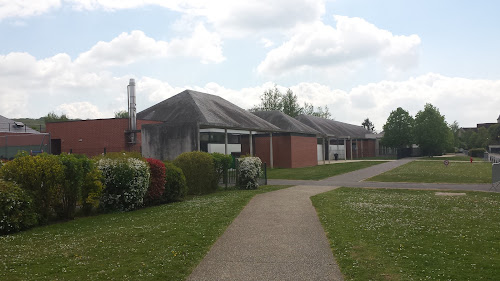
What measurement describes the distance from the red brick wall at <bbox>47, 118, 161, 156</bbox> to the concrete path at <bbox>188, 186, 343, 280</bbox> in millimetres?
23187

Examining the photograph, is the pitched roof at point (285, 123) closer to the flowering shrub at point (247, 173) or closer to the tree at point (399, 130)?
the flowering shrub at point (247, 173)

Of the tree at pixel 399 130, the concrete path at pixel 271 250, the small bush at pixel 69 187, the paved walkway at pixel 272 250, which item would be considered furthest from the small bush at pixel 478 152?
the small bush at pixel 69 187

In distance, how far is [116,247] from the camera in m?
7.96

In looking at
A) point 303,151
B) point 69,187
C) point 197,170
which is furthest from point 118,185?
point 303,151

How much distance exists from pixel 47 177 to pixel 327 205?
842 cm

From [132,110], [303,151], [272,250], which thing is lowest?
[272,250]

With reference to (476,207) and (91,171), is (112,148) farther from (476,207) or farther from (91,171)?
(476,207)

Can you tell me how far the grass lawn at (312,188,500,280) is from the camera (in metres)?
6.39

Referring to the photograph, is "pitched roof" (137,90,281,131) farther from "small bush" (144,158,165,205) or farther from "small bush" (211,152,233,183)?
"small bush" (144,158,165,205)

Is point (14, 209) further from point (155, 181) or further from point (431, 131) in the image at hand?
point (431, 131)

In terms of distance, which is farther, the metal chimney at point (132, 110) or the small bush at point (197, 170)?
the metal chimney at point (132, 110)

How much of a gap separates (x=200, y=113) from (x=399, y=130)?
48.0 metres

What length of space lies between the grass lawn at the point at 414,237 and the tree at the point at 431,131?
5524 cm

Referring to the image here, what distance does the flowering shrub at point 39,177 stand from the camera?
10836 mm
